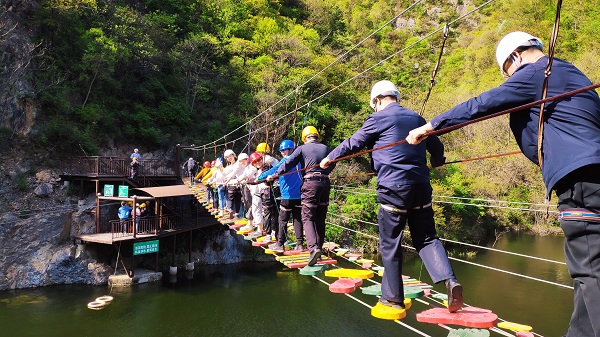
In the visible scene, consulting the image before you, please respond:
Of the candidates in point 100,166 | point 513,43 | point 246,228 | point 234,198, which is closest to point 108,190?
point 100,166

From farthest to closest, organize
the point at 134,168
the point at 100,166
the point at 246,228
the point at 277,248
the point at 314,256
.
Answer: the point at 134,168 < the point at 100,166 < the point at 246,228 < the point at 277,248 < the point at 314,256

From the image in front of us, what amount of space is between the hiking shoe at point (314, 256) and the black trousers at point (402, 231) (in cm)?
149

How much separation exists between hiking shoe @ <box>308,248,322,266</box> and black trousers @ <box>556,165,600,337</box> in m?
2.66

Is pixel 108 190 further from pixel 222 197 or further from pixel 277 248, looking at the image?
pixel 277 248

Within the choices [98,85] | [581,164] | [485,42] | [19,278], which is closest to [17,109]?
[98,85]

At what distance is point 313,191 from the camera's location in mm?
4152

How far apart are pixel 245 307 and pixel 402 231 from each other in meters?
10.6

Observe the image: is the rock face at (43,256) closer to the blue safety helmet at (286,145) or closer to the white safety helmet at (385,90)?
the blue safety helmet at (286,145)

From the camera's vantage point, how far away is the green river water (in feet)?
34.4

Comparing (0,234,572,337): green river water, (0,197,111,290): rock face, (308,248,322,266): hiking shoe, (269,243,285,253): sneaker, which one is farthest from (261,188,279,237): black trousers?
(0,197,111,290): rock face

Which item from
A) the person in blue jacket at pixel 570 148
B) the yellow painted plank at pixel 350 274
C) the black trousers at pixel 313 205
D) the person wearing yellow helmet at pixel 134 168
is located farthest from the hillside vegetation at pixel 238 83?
the person in blue jacket at pixel 570 148

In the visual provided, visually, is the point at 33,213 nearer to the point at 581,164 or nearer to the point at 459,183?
the point at 581,164

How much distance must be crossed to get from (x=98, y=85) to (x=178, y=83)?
4210 millimetres

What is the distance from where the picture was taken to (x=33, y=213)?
13336 millimetres
